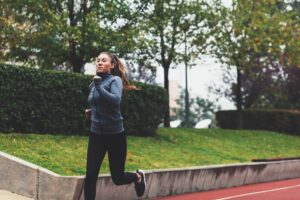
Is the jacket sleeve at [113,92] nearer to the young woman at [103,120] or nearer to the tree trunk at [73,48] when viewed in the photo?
the young woman at [103,120]

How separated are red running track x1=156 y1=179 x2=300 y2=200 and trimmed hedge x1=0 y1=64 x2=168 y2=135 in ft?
11.0

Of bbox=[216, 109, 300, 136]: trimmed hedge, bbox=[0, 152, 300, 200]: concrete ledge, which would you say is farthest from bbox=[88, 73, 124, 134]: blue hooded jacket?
bbox=[216, 109, 300, 136]: trimmed hedge

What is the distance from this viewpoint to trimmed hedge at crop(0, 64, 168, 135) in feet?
42.1

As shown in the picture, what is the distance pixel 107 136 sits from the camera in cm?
707

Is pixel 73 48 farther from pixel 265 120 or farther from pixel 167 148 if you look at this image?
pixel 265 120

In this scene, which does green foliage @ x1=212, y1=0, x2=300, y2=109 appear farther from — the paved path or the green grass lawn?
the paved path

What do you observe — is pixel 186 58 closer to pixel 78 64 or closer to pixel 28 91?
pixel 78 64

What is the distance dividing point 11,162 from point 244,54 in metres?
19.3

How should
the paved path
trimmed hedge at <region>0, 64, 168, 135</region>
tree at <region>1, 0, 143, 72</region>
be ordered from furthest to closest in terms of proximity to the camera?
1. tree at <region>1, 0, 143, 72</region>
2. trimmed hedge at <region>0, 64, 168, 135</region>
3. the paved path

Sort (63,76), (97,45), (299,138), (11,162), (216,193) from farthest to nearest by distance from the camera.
→ (299,138) < (97,45) < (63,76) < (216,193) < (11,162)

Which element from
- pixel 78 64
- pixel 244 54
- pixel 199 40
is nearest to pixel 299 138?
pixel 244 54

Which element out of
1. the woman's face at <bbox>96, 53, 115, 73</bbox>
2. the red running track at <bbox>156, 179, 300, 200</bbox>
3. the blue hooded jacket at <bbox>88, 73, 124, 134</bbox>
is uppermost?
the woman's face at <bbox>96, 53, 115, 73</bbox>

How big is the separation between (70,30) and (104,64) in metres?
11.4

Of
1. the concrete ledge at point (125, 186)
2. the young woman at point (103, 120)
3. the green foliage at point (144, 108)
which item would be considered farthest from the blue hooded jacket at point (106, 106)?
the green foliage at point (144, 108)
